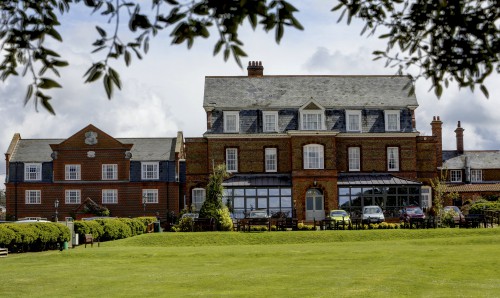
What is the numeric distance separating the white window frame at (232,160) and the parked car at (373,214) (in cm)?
1152

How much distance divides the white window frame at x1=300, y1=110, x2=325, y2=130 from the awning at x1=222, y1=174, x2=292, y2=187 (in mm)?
4175

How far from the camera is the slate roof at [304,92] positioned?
2309 inches

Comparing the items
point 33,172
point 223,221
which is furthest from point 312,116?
point 33,172

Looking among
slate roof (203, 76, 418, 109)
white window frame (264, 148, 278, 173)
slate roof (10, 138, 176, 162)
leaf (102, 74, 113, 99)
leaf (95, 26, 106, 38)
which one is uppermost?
slate roof (203, 76, 418, 109)

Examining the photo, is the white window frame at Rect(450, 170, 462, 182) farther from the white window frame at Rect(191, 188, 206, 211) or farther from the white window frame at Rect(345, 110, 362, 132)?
the white window frame at Rect(191, 188, 206, 211)

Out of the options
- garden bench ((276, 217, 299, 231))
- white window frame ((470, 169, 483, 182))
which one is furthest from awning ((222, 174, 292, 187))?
white window frame ((470, 169, 483, 182))

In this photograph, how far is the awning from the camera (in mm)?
54875

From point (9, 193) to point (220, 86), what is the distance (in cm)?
2030

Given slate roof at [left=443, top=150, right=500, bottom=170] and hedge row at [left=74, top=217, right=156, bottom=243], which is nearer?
hedge row at [left=74, top=217, right=156, bottom=243]

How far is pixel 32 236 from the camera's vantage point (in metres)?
36.3

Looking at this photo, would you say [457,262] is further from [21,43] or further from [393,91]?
[393,91]

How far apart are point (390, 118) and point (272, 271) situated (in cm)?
3590

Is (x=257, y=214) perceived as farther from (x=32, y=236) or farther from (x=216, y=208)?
(x=32, y=236)

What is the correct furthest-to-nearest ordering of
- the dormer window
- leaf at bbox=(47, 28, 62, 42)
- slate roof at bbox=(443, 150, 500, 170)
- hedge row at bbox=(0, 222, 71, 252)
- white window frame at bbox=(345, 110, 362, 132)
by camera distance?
slate roof at bbox=(443, 150, 500, 170)
white window frame at bbox=(345, 110, 362, 132)
the dormer window
hedge row at bbox=(0, 222, 71, 252)
leaf at bbox=(47, 28, 62, 42)
